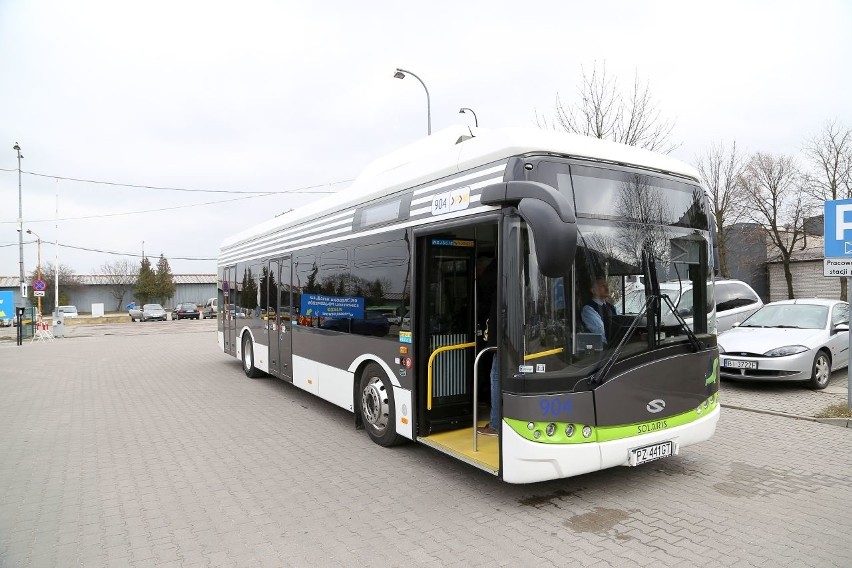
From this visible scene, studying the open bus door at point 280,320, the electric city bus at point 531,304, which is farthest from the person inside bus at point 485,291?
the open bus door at point 280,320

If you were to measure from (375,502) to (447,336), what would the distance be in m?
1.81

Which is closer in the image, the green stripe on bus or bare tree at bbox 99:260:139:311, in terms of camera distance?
the green stripe on bus

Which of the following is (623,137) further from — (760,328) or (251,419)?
(251,419)

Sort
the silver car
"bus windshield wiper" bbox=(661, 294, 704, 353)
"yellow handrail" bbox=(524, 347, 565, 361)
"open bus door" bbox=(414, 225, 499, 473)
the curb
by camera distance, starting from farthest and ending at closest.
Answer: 1. the silver car
2. the curb
3. "open bus door" bbox=(414, 225, 499, 473)
4. "bus windshield wiper" bbox=(661, 294, 704, 353)
5. "yellow handrail" bbox=(524, 347, 565, 361)

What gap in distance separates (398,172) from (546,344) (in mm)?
3118

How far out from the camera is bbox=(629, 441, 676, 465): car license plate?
4.44 m

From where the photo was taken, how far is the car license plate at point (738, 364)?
891 centimetres

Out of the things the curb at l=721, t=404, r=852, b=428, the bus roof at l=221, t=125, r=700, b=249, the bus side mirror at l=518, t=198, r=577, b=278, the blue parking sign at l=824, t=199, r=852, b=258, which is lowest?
the curb at l=721, t=404, r=852, b=428

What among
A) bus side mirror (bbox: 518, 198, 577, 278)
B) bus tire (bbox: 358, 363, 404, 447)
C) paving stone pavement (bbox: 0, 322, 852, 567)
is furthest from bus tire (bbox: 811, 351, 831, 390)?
bus side mirror (bbox: 518, 198, 577, 278)

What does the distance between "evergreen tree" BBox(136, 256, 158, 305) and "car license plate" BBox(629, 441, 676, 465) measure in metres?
64.7

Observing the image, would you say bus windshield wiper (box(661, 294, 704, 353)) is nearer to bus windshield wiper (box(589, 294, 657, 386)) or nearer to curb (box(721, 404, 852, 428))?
bus windshield wiper (box(589, 294, 657, 386))

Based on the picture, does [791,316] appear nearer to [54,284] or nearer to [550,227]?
[550,227]

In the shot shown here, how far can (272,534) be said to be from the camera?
4.14m

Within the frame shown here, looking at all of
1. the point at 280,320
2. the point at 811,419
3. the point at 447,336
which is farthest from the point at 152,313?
the point at 811,419
